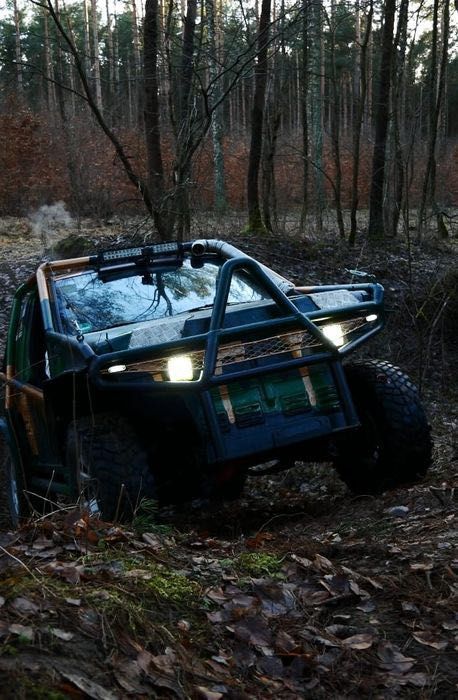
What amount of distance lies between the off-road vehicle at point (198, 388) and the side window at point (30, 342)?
0.12 metres

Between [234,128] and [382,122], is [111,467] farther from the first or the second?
[234,128]

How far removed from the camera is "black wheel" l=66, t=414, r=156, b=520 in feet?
16.2

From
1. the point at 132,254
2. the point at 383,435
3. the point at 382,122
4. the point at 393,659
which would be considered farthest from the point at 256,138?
the point at 393,659

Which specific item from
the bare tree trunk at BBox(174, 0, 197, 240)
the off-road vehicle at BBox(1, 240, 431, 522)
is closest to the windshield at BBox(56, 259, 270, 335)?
the off-road vehicle at BBox(1, 240, 431, 522)

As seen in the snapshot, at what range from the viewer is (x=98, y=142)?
30.6 m

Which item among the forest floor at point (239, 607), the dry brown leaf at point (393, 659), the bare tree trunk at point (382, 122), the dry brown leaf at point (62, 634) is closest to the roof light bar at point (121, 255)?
the forest floor at point (239, 607)

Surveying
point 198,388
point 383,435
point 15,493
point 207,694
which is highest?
point 198,388

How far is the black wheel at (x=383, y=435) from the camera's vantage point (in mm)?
5668

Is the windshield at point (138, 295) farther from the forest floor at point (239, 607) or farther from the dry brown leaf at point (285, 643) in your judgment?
the dry brown leaf at point (285, 643)

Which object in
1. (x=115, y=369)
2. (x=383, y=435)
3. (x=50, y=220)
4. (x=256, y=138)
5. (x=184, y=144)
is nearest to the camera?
(x=115, y=369)

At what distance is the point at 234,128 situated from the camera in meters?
47.0

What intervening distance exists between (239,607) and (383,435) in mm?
2435

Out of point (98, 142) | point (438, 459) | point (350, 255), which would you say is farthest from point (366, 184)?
point (438, 459)

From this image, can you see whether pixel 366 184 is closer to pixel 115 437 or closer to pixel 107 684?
pixel 115 437
